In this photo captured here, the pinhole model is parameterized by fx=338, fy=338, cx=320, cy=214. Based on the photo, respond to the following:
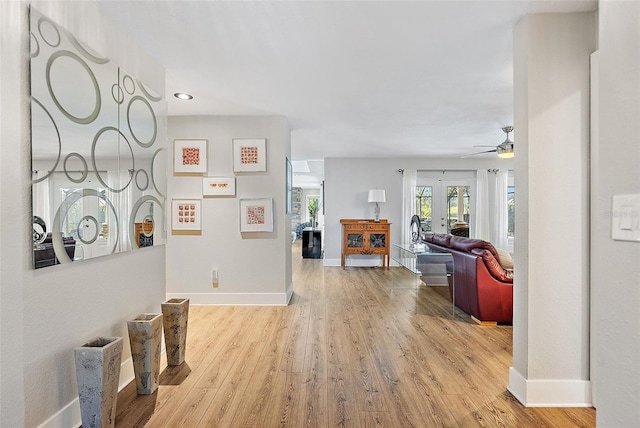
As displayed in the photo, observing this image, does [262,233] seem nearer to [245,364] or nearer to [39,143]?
[245,364]

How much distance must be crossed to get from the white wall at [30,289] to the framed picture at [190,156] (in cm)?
202

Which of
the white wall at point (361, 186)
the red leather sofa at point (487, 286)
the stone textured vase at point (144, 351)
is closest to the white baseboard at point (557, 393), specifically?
the red leather sofa at point (487, 286)

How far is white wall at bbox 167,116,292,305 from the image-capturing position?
410cm

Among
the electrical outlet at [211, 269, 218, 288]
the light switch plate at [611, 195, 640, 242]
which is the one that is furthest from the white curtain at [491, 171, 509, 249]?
the light switch plate at [611, 195, 640, 242]

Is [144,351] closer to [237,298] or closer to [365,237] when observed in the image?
[237,298]

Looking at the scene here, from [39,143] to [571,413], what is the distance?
123 inches

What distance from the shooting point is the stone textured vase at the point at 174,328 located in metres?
2.52

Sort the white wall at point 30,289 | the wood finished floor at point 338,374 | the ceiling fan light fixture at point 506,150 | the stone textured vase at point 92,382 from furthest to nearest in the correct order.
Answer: the ceiling fan light fixture at point 506,150
the wood finished floor at point 338,374
the stone textured vase at point 92,382
the white wall at point 30,289

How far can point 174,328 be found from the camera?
2545 millimetres

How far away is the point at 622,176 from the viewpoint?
0.87 metres

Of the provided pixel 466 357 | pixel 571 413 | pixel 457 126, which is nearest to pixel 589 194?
pixel 571 413

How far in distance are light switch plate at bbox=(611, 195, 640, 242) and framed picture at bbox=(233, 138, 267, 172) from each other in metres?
3.55

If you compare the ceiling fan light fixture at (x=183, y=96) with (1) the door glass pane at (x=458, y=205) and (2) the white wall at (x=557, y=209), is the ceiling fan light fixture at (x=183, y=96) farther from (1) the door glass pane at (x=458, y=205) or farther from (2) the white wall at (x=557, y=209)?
(1) the door glass pane at (x=458, y=205)

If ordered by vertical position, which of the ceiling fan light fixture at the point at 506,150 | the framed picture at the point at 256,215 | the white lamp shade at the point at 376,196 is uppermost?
the ceiling fan light fixture at the point at 506,150
